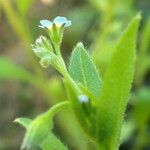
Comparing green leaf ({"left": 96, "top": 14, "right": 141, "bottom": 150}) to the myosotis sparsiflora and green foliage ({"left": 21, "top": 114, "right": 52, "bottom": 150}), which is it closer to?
the myosotis sparsiflora

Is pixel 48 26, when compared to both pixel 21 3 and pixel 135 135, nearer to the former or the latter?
pixel 21 3

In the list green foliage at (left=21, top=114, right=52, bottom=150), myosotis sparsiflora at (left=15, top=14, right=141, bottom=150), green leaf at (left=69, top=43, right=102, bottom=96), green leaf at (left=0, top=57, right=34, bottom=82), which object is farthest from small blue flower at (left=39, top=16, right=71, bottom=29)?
green leaf at (left=0, top=57, right=34, bottom=82)

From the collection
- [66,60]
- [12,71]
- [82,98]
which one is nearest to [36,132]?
[82,98]

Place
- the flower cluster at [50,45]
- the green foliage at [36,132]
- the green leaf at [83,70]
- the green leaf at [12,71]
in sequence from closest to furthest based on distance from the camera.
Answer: the green foliage at [36,132], the flower cluster at [50,45], the green leaf at [83,70], the green leaf at [12,71]

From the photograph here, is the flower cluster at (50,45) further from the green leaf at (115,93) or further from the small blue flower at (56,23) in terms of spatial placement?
the green leaf at (115,93)

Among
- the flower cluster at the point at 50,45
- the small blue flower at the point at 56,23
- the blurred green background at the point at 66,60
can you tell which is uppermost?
the small blue flower at the point at 56,23

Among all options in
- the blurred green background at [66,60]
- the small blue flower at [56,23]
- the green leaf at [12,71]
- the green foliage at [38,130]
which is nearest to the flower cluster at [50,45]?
the small blue flower at [56,23]

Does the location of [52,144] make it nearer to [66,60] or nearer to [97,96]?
[97,96]

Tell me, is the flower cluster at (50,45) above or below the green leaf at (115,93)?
above
